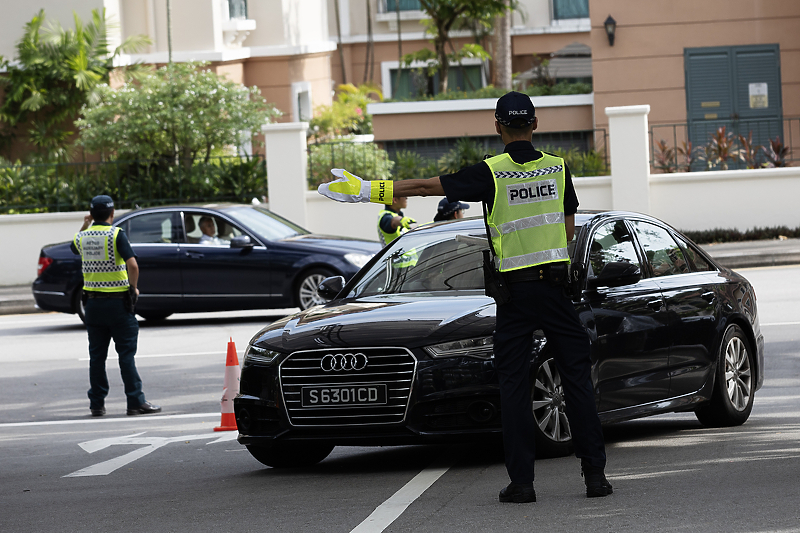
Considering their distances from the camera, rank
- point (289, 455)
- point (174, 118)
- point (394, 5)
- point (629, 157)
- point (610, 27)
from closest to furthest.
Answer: point (289, 455) → point (629, 157) → point (174, 118) → point (610, 27) → point (394, 5)

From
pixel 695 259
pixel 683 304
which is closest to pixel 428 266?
pixel 683 304

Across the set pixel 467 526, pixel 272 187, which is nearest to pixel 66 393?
pixel 467 526

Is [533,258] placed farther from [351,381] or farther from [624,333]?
[624,333]

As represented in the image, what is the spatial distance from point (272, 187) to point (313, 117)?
504 inches

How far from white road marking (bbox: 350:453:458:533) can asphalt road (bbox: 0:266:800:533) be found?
2 cm

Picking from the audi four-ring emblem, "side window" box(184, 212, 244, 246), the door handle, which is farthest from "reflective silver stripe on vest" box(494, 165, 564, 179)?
"side window" box(184, 212, 244, 246)

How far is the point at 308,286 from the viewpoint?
52.0 ft

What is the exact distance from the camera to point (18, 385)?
12.2m

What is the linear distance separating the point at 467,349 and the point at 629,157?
1601 cm

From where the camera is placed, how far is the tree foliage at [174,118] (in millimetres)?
22828

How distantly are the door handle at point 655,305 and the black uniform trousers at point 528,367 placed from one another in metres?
1.62

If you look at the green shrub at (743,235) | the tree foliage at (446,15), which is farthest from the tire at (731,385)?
the tree foliage at (446,15)

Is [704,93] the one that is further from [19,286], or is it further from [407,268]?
[407,268]

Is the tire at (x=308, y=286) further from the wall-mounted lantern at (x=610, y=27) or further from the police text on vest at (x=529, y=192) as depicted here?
the wall-mounted lantern at (x=610, y=27)
